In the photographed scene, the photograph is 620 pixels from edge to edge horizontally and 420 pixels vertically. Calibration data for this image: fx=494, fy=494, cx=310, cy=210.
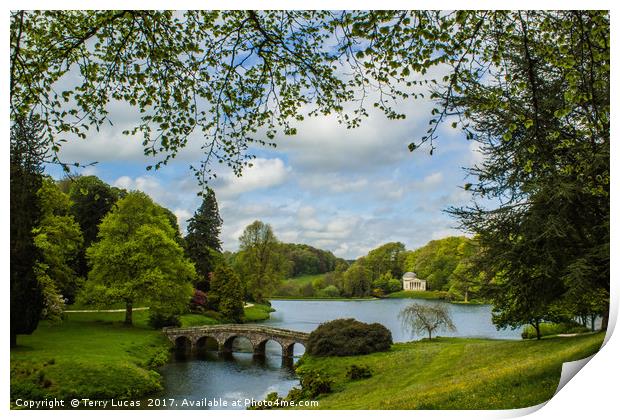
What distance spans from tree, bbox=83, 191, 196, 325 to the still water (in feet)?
4.52

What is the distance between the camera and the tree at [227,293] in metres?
8.82

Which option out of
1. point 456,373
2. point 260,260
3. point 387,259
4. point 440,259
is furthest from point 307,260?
point 456,373

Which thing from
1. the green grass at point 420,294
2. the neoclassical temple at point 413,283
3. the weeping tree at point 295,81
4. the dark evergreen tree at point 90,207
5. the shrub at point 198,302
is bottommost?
the shrub at point 198,302

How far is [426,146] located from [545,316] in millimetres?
5465

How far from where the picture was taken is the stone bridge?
9.68 metres

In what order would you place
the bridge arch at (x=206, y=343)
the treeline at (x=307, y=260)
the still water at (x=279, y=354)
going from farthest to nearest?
the bridge arch at (x=206, y=343), the treeline at (x=307, y=260), the still water at (x=279, y=354)

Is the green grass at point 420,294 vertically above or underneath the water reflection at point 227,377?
above

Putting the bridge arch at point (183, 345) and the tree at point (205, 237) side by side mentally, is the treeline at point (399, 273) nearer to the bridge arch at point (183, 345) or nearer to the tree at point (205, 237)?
the tree at point (205, 237)

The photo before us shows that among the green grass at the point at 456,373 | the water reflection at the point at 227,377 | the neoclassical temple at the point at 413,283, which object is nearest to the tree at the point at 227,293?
the water reflection at the point at 227,377

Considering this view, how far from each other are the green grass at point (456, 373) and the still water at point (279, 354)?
37 centimetres

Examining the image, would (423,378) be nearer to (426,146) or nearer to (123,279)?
(426,146)

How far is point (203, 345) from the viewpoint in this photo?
9953 millimetres

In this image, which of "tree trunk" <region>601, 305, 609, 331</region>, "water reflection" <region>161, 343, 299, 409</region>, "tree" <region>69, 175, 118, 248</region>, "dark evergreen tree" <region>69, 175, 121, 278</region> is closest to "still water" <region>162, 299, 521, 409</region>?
"water reflection" <region>161, 343, 299, 409</region>

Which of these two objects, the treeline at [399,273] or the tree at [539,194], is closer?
the tree at [539,194]
